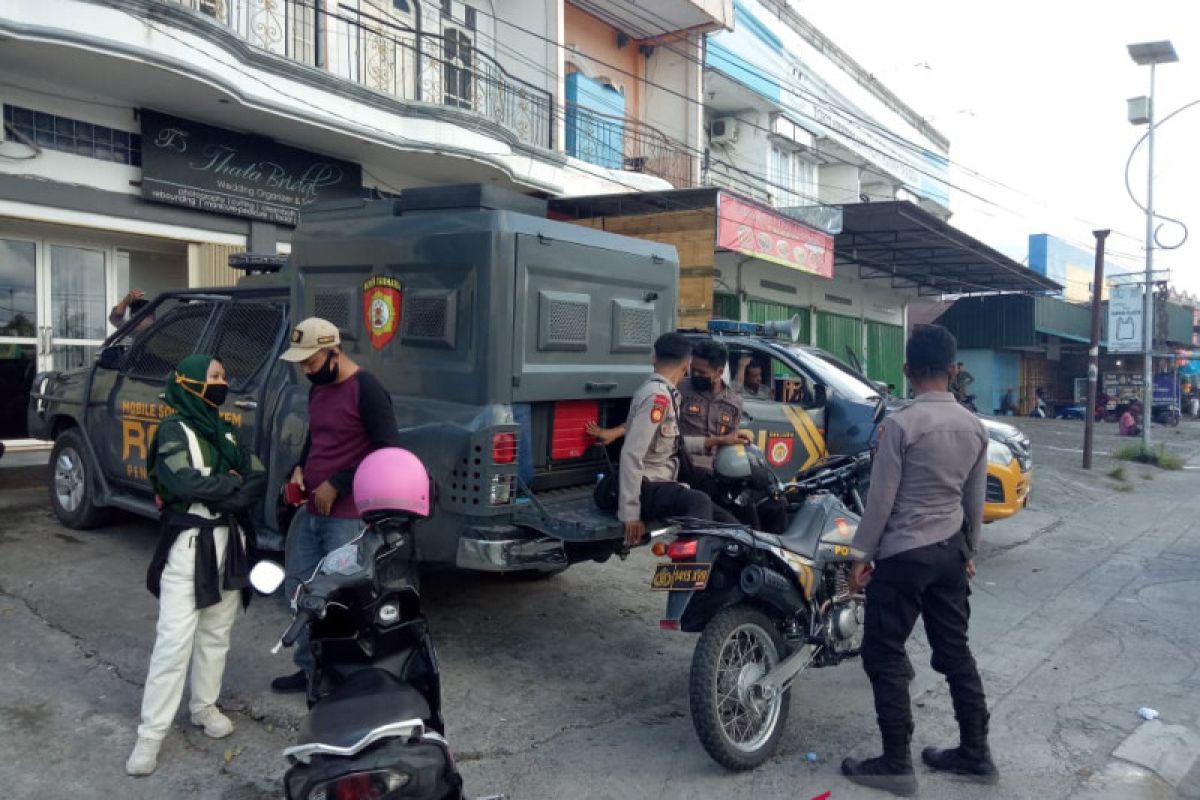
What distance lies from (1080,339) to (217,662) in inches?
1400

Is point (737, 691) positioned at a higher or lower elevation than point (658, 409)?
lower

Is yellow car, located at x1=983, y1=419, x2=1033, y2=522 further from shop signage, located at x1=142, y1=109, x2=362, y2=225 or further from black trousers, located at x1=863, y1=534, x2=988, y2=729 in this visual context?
shop signage, located at x1=142, y1=109, x2=362, y2=225

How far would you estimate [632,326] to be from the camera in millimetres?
5730

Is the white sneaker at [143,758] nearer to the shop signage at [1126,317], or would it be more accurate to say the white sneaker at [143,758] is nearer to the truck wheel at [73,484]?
the truck wheel at [73,484]

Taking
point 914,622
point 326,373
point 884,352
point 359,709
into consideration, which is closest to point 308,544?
point 326,373

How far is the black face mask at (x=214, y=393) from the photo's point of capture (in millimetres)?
3807

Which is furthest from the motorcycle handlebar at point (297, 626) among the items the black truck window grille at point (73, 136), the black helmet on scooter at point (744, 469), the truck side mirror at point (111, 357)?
the black truck window grille at point (73, 136)

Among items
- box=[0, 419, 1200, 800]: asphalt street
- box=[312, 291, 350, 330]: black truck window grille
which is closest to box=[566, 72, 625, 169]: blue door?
box=[0, 419, 1200, 800]: asphalt street

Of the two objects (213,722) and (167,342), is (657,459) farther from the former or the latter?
(167,342)

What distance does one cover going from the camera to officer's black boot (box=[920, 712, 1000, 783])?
376cm

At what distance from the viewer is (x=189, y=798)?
346cm

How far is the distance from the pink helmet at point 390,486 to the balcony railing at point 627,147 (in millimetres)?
13009

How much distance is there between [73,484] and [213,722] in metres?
4.07

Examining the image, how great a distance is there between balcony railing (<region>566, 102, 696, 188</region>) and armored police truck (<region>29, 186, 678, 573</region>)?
9.97 meters
